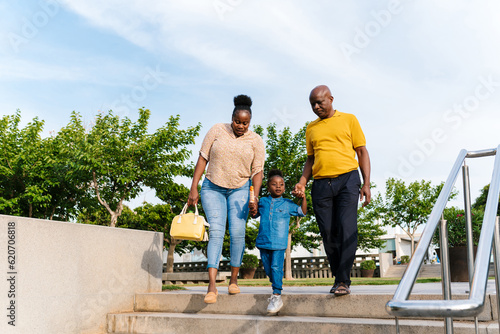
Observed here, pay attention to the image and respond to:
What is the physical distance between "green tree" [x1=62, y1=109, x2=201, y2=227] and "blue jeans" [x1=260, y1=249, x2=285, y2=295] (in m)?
14.5

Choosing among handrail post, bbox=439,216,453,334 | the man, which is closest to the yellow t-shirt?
the man

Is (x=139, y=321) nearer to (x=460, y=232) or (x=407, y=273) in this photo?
→ (x=407, y=273)

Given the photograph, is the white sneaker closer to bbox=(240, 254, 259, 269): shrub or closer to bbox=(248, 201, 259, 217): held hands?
bbox=(248, 201, 259, 217): held hands

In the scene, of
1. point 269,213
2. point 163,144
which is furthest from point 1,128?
point 269,213

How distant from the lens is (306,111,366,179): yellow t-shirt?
387 cm

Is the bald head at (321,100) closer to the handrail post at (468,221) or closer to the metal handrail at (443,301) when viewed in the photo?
the handrail post at (468,221)

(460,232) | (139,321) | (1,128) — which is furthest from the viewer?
(1,128)

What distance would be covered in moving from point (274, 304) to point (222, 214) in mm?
986

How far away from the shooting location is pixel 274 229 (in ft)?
13.4

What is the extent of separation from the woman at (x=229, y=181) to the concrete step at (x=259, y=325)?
361 mm

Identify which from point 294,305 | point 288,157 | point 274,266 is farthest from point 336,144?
point 288,157

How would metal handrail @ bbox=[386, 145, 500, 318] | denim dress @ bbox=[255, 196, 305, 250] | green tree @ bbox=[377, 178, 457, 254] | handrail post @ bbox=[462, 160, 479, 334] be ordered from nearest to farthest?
metal handrail @ bbox=[386, 145, 500, 318], handrail post @ bbox=[462, 160, 479, 334], denim dress @ bbox=[255, 196, 305, 250], green tree @ bbox=[377, 178, 457, 254]

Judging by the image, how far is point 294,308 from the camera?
13.0 ft

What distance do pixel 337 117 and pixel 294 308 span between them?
183 centimetres
